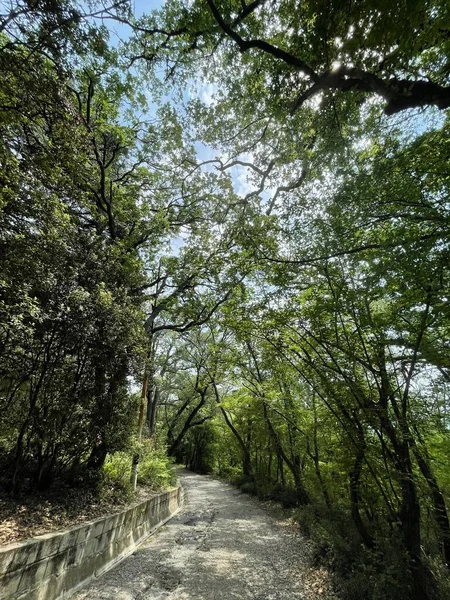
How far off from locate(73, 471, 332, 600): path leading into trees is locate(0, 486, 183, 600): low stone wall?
0.18 m

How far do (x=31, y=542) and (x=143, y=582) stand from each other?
6.37 ft

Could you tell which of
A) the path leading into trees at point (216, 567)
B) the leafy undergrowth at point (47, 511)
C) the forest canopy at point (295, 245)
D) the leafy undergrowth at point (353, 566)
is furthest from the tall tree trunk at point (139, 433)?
the leafy undergrowth at point (353, 566)

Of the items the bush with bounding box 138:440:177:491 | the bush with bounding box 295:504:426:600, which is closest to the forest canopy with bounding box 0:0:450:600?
the bush with bounding box 295:504:426:600

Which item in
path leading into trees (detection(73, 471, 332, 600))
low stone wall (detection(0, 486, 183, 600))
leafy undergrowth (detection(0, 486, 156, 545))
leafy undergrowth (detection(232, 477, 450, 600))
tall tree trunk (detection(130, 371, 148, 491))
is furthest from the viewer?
tall tree trunk (detection(130, 371, 148, 491))

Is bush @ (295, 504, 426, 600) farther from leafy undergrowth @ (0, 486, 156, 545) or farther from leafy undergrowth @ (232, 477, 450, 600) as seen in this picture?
leafy undergrowth @ (0, 486, 156, 545)

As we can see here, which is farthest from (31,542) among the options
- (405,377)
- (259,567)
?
(405,377)

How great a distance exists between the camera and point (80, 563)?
134 inches

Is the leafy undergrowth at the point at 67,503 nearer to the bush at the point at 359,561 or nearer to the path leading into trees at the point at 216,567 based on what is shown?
the path leading into trees at the point at 216,567

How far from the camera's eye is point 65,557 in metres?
3.16

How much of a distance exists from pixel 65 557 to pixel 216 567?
250 cm

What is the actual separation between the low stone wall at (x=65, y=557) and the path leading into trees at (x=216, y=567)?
0.18 m

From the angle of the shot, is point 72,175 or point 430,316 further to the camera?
point 72,175

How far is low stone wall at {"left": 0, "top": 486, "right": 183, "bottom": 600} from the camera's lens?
2.50 m

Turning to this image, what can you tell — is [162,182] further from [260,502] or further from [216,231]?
[260,502]
